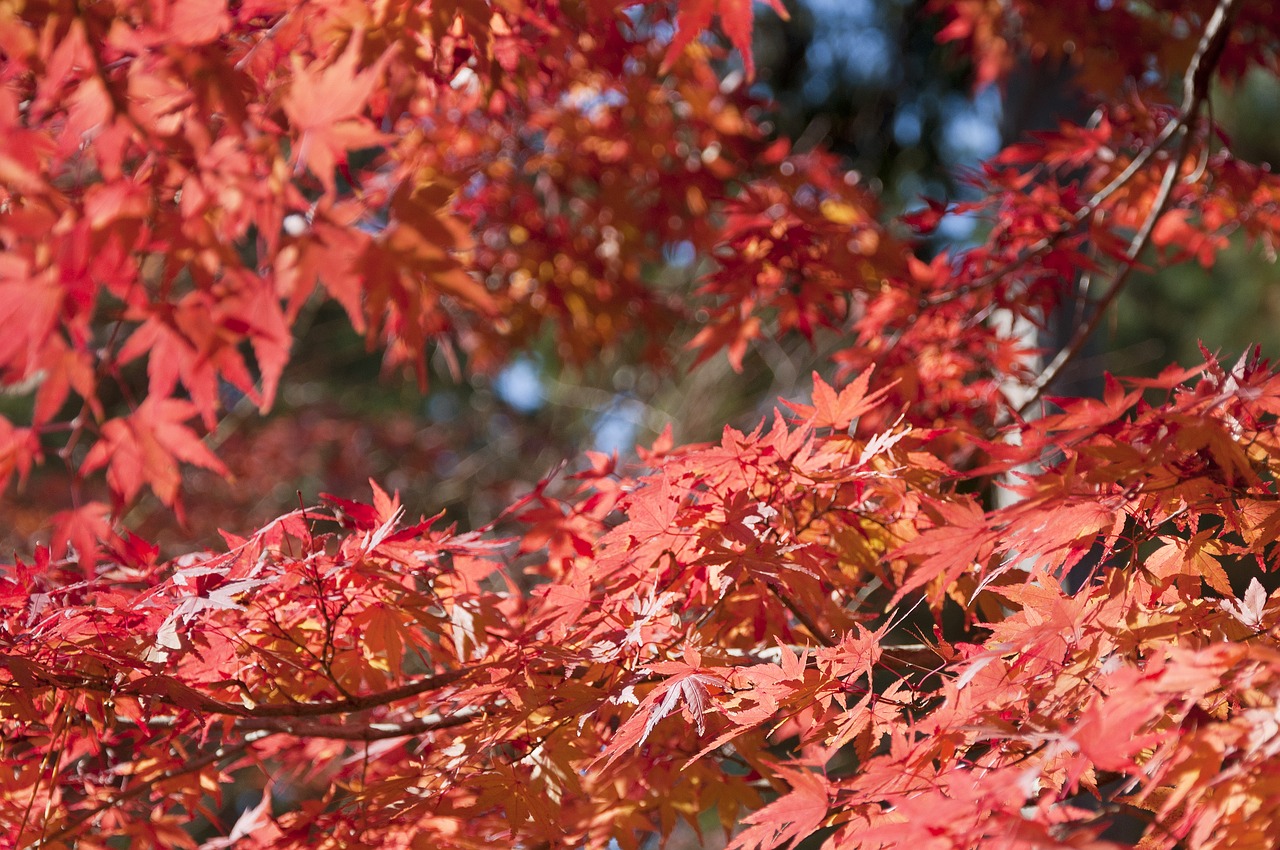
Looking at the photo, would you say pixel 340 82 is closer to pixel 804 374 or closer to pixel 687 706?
pixel 687 706

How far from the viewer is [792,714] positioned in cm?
125

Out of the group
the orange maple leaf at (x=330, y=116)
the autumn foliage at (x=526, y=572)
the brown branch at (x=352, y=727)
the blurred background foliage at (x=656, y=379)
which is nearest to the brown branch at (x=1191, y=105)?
the autumn foliage at (x=526, y=572)

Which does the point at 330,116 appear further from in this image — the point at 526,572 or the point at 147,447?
the point at 526,572

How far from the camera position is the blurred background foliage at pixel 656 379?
6.43 metres

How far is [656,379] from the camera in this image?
6.36 metres

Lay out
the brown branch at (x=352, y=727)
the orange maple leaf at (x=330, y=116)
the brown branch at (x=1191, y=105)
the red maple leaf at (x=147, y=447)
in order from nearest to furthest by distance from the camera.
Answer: the orange maple leaf at (x=330, y=116), the red maple leaf at (x=147, y=447), the brown branch at (x=352, y=727), the brown branch at (x=1191, y=105)

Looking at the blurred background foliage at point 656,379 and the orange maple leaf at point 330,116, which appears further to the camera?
the blurred background foliage at point 656,379

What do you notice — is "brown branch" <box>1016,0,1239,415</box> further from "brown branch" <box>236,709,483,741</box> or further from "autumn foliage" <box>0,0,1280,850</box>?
"brown branch" <box>236,709,483,741</box>

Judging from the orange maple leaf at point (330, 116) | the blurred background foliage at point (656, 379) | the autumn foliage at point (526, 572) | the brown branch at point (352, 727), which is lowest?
the blurred background foliage at point (656, 379)

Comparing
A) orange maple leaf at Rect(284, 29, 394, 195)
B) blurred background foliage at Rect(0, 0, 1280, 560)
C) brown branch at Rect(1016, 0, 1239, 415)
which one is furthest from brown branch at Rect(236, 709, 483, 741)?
blurred background foliage at Rect(0, 0, 1280, 560)

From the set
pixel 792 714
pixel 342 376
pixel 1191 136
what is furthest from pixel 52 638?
pixel 342 376

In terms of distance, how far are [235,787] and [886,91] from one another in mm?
7509

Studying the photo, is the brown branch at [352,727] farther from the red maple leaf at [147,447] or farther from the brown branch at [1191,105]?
the brown branch at [1191,105]

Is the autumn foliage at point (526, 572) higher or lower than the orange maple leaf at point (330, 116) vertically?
lower
